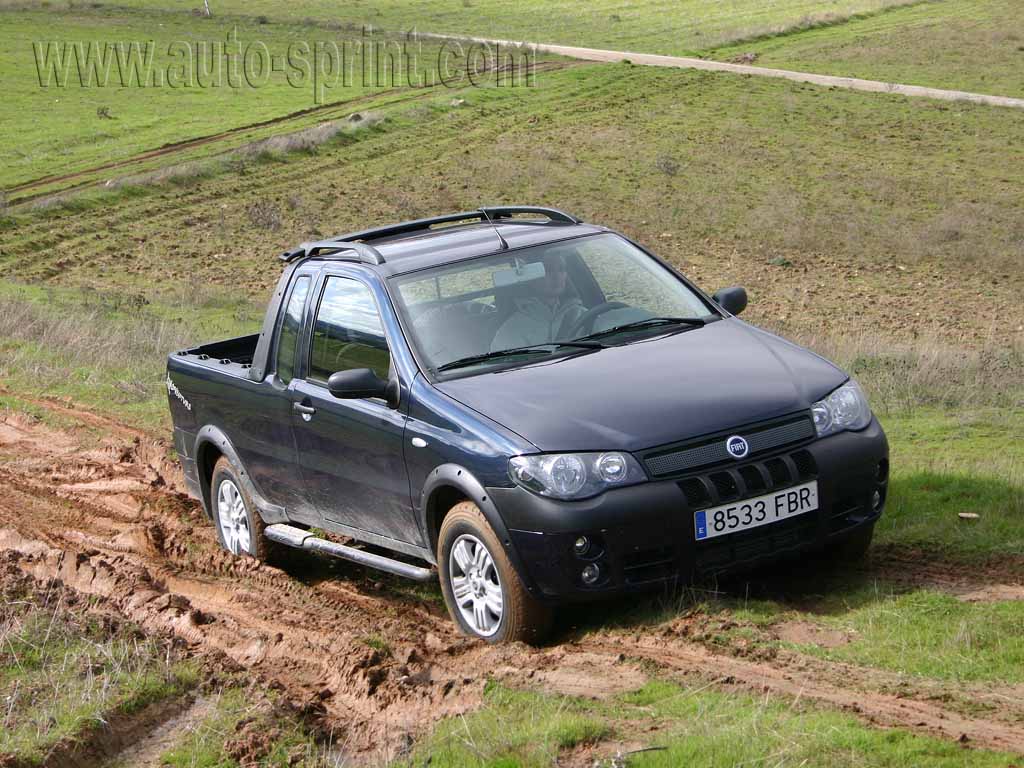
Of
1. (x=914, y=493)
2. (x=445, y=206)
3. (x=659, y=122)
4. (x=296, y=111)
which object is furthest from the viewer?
(x=296, y=111)

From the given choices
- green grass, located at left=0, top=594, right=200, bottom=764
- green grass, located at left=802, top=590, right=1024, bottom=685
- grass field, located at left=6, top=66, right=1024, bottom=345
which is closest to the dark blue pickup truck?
green grass, located at left=802, top=590, right=1024, bottom=685

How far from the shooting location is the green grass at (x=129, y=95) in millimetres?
37156

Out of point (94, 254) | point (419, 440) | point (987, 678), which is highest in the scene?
point (419, 440)

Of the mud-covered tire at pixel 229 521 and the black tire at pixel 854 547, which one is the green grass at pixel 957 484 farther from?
the mud-covered tire at pixel 229 521

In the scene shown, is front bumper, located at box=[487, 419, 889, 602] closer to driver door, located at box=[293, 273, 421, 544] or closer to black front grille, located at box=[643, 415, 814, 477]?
black front grille, located at box=[643, 415, 814, 477]

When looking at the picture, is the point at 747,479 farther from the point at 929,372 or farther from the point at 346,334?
the point at 929,372

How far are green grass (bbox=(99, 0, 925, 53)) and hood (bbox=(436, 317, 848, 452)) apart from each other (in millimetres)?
48575

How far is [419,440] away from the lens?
609 centimetres

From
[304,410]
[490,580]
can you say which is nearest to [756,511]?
[490,580]

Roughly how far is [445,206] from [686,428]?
76.0ft

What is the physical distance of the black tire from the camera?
631 centimetres

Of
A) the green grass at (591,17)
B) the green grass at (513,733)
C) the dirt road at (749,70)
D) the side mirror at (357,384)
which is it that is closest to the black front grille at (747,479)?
the green grass at (513,733)

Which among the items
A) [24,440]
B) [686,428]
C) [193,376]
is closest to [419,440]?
[686,428]

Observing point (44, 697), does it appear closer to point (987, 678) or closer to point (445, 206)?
point (987, 678)
